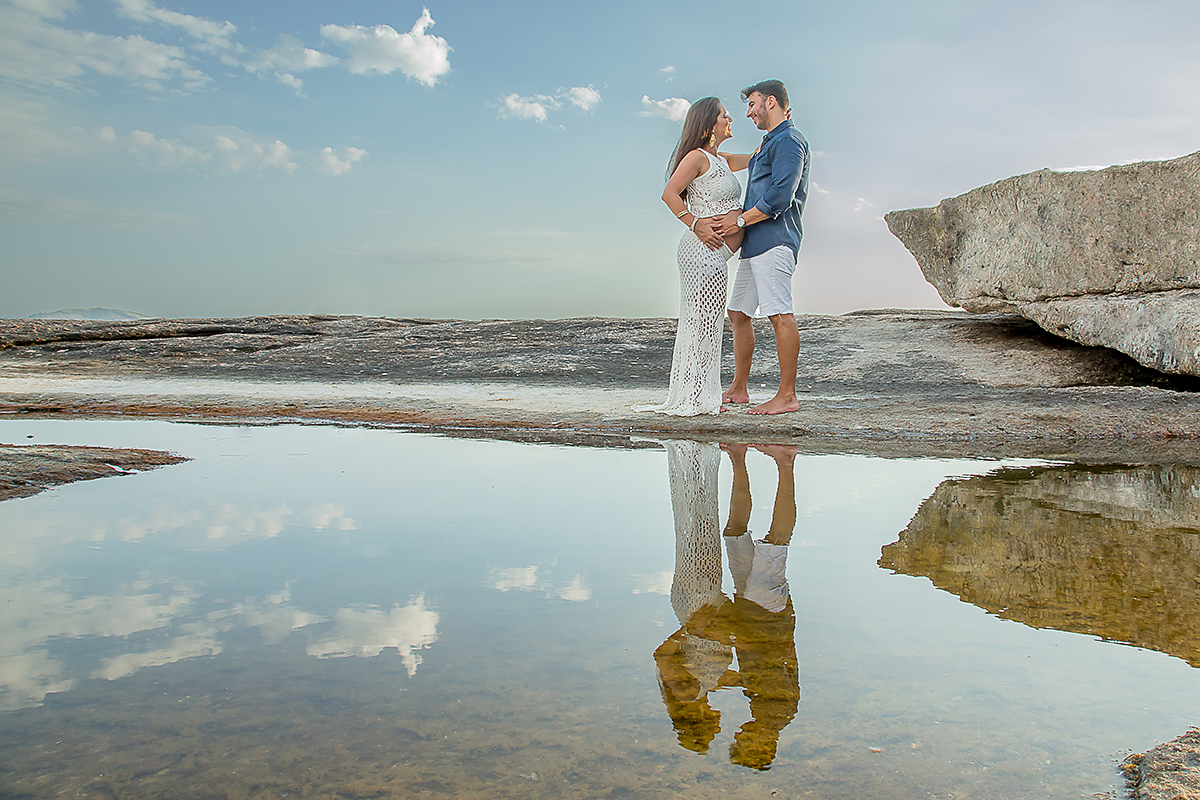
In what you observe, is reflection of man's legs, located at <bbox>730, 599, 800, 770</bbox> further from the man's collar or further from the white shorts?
the man's collar

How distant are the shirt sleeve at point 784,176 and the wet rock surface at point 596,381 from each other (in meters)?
1.20

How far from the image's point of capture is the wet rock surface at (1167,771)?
881mm

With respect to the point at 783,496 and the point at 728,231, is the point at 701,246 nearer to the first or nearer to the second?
the point at 728,231

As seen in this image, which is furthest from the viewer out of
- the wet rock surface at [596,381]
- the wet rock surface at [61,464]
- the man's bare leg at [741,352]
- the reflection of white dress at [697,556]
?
the man's bare leg at [741,352]

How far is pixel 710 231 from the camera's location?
15.8 feet

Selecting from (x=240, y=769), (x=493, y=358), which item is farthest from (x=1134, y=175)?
(x=240, y=769)

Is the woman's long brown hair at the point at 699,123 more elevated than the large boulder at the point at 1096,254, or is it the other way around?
the woman's long brown hair at the point at 699,123

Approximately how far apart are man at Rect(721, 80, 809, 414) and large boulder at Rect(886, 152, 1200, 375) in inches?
104

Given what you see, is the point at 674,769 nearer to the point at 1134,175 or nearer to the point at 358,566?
the point at 358,566

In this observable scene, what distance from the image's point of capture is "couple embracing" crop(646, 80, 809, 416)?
464 cm

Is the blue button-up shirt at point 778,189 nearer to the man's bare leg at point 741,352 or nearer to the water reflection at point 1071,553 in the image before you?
the man's bare leg at point 741,352

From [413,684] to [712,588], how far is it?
0.63 metres

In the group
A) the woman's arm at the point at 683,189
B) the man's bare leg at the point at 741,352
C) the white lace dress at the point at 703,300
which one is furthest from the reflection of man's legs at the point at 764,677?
the man's bare leg at the point at 741,352

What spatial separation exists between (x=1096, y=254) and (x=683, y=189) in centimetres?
339
